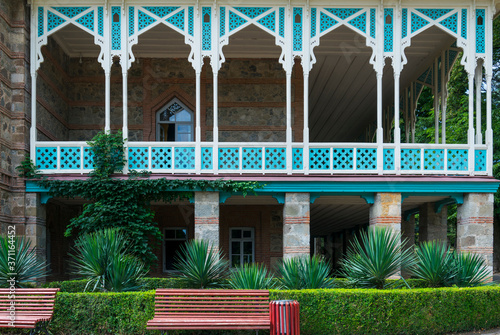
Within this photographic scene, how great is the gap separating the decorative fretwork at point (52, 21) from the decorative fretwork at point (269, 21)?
4.83m

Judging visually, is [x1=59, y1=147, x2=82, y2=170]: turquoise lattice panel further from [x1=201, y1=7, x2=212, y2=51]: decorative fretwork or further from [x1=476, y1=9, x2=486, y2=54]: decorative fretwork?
[x1=476, y1=9, x2=486, y2=54]: decorative fretwork

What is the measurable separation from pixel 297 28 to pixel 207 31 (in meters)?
2.18

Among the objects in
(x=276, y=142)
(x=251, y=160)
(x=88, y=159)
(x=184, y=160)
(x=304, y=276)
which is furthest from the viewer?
(x=276, y=142)

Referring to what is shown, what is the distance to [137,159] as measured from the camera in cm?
1459

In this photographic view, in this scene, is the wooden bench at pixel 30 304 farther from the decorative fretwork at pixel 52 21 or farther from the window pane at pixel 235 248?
the window pane at pixel 235 248

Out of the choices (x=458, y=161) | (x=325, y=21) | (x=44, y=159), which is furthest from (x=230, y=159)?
(x=458, y=161)

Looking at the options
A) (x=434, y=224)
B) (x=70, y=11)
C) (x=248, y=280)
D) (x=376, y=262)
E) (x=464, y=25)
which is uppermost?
(x=70, y=11)

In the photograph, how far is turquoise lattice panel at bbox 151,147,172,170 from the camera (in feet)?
47.8

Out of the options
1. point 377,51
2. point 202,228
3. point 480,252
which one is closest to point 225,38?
point 377,51

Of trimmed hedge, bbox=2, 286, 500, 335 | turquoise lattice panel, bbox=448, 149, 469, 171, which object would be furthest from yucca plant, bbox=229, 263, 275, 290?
turquoise lattice panel, bbox=448, 149, 469, 171

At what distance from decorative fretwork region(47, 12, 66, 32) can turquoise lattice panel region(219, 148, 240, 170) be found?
4.95 meters

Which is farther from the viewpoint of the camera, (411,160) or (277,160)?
(411,160)

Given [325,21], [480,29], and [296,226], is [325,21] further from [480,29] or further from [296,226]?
[296,226]

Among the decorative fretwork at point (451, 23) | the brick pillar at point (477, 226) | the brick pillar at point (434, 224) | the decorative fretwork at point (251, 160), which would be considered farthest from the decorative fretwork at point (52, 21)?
the brick pillar at point (434, 224)
